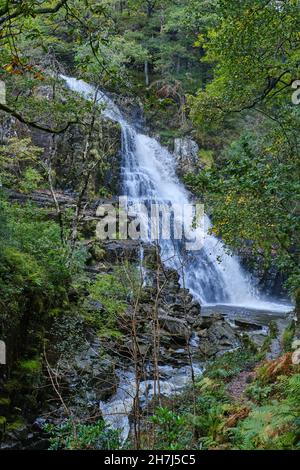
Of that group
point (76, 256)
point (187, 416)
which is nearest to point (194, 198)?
point (76, 256)

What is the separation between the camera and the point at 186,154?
2738 centimetres

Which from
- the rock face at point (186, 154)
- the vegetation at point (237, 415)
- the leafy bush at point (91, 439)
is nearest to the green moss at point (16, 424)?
the leafy bush at point (91, 439)

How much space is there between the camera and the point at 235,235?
383 inches

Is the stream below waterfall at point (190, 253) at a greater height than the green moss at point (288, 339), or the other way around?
the stream below waterfall at point (190, 253)

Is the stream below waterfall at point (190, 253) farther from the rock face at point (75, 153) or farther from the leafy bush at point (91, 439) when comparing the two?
the leafy bush at point (91, 439)

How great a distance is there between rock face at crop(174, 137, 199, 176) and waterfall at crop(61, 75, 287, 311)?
43 centimetres

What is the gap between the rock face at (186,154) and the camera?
26603 millimetres

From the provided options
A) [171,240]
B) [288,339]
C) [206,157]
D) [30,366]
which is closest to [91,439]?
[30,366]

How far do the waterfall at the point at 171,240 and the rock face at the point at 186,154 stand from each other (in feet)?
1.40

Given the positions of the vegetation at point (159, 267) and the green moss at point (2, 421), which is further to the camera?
the green moss at point (2, 421)

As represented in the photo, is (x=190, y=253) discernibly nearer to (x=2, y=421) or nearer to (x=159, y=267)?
(x=2, y=421)

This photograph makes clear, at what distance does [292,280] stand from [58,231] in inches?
218

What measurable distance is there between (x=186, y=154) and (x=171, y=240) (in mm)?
8391

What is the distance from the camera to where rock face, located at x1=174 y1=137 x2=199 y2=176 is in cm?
2660
